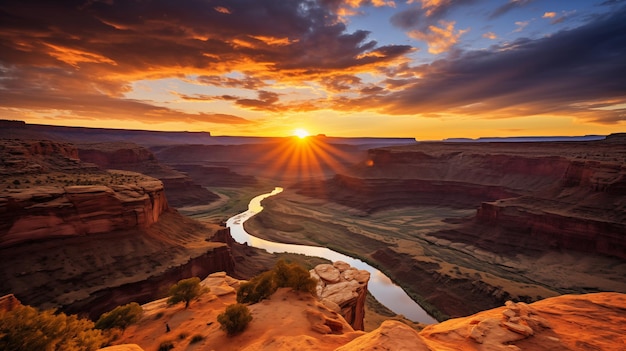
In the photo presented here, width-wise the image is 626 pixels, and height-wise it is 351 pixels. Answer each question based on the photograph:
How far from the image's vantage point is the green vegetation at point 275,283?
15711 millimetres

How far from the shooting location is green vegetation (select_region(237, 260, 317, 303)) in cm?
1571

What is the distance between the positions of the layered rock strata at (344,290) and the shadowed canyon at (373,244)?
385 mm

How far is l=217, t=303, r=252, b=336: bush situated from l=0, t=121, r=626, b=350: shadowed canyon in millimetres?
486

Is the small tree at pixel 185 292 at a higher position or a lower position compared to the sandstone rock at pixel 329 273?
higher

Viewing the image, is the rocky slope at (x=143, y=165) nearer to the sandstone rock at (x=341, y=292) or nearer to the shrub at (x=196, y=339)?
the sandstone rock at (x=341, y=292)

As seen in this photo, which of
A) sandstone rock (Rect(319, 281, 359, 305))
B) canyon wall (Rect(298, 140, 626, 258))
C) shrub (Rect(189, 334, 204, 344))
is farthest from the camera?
canyon wall (Rect(298, 140, 626, 258))

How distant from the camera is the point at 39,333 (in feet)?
29.9

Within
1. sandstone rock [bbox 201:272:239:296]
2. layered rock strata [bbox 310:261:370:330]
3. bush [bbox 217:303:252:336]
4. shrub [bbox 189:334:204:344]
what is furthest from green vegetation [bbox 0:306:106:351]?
layered rock strata [bbox 310:261:370:330]

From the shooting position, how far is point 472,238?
2016 inches

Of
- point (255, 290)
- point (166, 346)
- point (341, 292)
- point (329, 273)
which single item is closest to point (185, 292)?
point (166, 346)

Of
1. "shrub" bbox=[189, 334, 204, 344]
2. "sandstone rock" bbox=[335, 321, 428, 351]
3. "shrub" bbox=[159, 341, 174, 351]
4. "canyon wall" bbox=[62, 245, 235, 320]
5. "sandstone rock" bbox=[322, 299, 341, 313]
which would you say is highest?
"sandstone rock" bbox=[335, 321, 428, 351]

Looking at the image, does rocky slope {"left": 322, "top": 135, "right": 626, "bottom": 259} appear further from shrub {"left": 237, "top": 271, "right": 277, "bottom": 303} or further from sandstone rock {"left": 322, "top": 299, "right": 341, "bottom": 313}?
shrub {"left": 237, "top": 271, "right": 277, "bottom": 303}

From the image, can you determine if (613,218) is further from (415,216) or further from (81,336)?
(81,336)

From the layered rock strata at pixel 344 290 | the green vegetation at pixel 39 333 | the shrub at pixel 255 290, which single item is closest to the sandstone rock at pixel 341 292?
the layered rock strata at pixel 344 290
